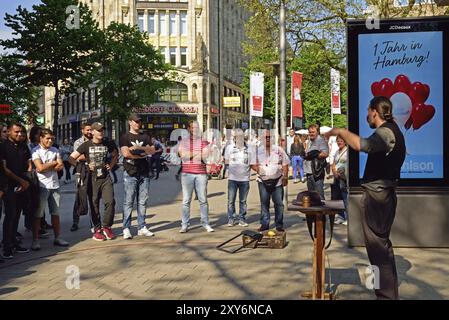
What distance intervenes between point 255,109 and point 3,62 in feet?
62.4

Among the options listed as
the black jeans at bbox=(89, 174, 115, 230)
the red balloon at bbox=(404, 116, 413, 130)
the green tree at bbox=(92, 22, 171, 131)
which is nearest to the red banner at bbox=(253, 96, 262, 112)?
the black jeans at bbox=(89, 174, 115, 230)

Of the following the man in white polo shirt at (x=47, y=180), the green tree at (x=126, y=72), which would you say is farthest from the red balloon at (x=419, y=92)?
the green tree at (x=126, y=72)

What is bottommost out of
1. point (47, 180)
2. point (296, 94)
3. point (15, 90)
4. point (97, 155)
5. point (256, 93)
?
point (47, 180)

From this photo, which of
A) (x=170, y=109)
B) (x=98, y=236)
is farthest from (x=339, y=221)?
(x=170, y=109)

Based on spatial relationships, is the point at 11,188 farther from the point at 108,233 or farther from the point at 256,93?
the point at 256,93

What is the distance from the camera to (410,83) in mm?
8180

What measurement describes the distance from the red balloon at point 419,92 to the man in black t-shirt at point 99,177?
16.5ft

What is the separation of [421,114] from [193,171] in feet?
13.0

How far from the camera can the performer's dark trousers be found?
518 centimetres

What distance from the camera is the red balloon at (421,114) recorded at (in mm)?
8172

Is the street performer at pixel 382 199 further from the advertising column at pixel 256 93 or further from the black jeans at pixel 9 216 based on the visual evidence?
the advertising column at pixel 256 93

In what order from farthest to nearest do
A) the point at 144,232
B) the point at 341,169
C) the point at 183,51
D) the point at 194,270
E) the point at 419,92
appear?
the point at 183,51, the point at 341,169, the point at 144,232, the point at 419,92, the point at 194,270

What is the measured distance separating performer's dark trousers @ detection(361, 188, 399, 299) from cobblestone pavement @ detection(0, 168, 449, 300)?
0.52 meters

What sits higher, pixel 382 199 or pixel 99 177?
pixel 99 177
